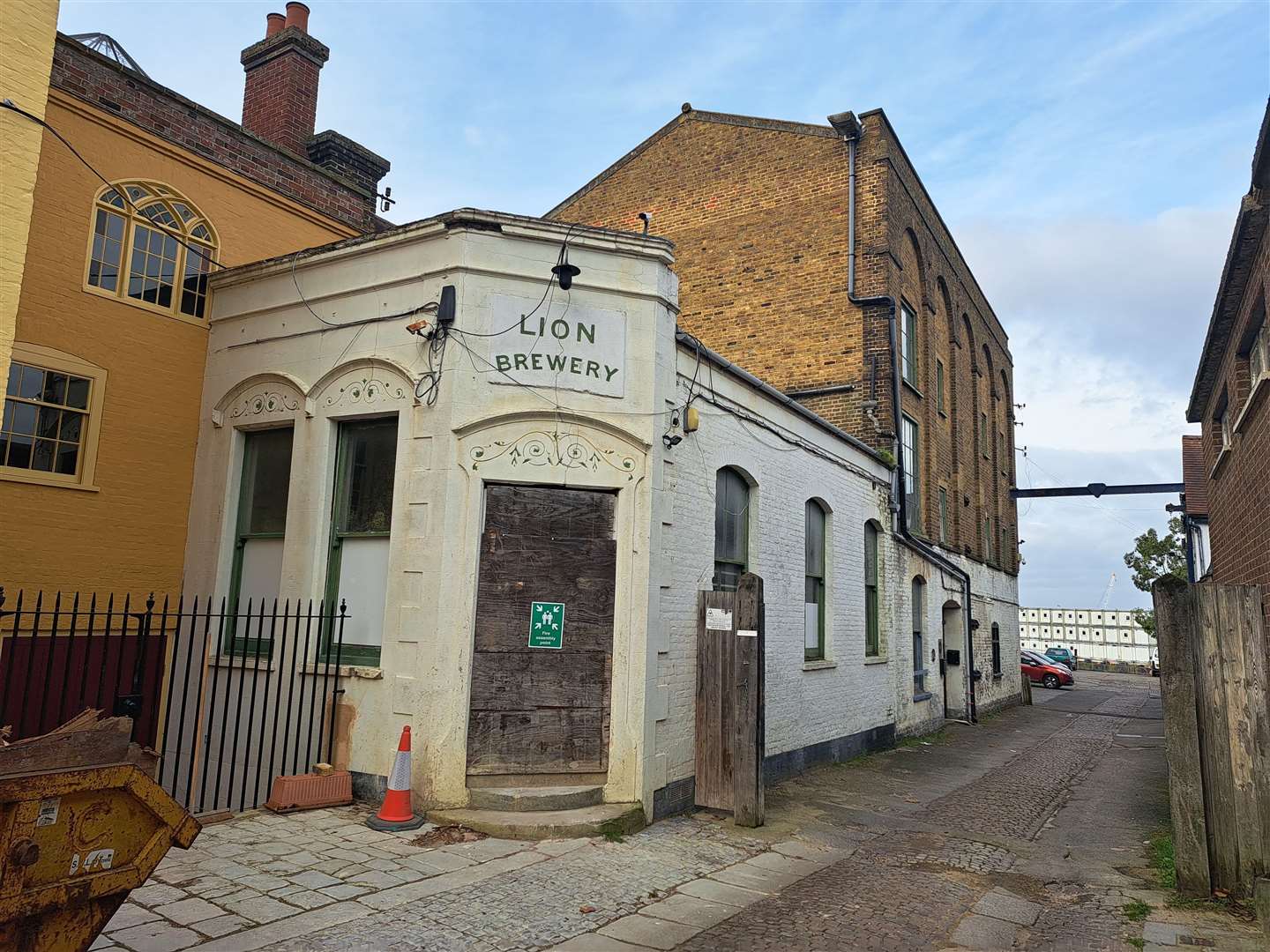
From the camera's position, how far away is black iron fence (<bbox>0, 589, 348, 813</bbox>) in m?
7.89

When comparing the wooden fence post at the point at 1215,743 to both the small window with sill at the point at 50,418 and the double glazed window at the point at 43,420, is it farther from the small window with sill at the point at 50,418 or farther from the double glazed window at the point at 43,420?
the double glazed window at the point at 43,420

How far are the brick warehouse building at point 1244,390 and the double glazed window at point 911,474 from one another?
6849mm

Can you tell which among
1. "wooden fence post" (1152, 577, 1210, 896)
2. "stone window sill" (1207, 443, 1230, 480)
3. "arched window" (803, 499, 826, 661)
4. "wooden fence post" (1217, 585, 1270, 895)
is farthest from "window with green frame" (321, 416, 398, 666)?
"stone window sill" (1207, 443, 1230, 480)

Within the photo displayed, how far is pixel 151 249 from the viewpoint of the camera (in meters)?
9.95

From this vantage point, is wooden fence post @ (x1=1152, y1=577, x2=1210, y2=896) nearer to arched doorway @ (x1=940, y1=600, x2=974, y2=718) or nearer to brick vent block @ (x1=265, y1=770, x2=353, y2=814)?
brick vent block @ (x1=265, y1=770, x2=353, y2=814)

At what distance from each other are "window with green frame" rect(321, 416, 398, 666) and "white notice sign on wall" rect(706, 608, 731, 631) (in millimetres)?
3115

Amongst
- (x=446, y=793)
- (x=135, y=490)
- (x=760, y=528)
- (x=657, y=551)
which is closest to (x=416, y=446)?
(x=657, y=551)

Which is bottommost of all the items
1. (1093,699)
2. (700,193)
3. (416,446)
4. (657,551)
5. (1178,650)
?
(1093,699)

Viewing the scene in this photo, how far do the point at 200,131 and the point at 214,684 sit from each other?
664 centimetres

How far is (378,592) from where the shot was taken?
8234 mm

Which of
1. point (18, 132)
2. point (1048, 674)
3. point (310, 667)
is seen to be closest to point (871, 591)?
point (310, 667)

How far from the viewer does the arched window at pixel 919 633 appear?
16.5 metres

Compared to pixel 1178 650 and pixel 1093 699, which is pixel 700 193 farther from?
pixel 1093 699

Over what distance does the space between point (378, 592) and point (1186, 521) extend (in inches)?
797
